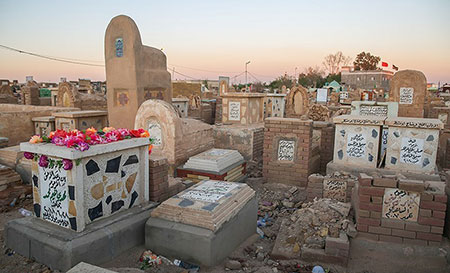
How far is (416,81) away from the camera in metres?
12.7

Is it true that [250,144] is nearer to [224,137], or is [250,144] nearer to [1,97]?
Result: [224,137]

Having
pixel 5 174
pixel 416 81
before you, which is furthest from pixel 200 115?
pixel 5 174

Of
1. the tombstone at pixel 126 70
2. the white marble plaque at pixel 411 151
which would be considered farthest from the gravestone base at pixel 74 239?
the tombstone at pixel 126 70

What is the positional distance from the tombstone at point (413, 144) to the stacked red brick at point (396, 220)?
104 inches

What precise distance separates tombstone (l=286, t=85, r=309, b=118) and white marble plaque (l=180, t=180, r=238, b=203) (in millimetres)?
13767

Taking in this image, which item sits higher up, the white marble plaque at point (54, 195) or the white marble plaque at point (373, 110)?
the white marble plaque at point (373, 110)

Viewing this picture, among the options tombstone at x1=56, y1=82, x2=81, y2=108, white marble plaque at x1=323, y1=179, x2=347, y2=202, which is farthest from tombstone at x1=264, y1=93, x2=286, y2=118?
white marble plaque at x1=323, y1=179, x2=347, y2=202

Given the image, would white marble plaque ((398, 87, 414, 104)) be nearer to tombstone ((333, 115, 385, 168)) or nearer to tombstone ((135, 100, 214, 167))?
tombstone ((333, 115, 385, 168))

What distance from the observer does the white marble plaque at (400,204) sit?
3.95m

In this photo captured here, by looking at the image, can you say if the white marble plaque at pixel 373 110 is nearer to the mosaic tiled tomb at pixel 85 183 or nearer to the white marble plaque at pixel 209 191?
the white marble plaque at pixel 209 191

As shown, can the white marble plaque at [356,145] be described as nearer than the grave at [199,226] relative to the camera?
No

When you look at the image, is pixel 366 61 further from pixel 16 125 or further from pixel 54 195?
pixel 54 195

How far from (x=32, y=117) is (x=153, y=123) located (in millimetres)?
4743

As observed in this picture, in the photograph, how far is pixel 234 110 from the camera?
36.5ft
